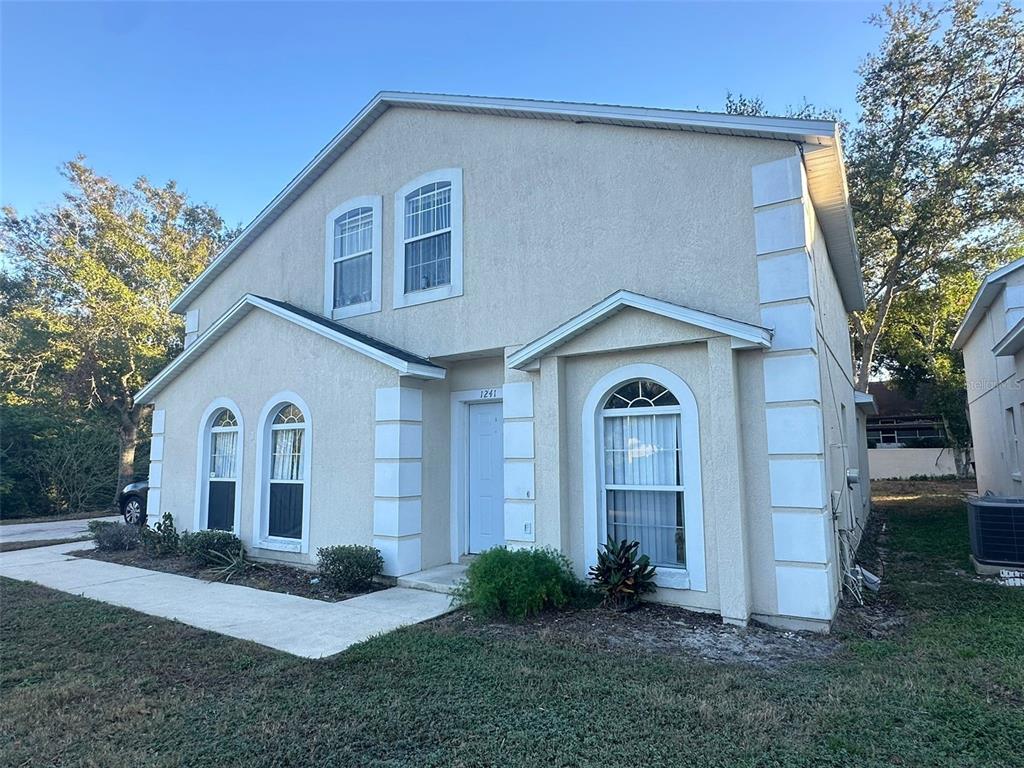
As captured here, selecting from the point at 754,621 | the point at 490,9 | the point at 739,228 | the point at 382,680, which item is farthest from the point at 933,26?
the point at 382,680

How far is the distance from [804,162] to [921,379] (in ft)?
82.7

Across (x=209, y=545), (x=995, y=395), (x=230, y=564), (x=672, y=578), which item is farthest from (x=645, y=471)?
(x=995, y=395)

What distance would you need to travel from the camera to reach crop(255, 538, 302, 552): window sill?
9.29m

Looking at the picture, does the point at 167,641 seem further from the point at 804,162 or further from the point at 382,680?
the point at 804,162

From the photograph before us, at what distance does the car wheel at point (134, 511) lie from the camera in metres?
14.1

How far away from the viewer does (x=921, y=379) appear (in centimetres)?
2695

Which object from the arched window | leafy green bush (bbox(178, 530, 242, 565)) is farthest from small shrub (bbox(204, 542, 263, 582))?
the arched window

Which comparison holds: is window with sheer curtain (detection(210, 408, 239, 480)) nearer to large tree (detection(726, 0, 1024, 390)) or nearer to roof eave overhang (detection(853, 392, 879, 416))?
roof eave overhang (detection(853, 392, 879, 416))

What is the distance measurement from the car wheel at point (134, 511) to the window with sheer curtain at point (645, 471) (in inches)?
476

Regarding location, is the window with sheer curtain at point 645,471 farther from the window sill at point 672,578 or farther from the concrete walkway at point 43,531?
the concrete walkway at point 43,531

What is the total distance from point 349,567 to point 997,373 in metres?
14.3

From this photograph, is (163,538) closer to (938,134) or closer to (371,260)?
(371,260)

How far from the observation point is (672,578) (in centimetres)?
677

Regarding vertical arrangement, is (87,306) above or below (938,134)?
below
